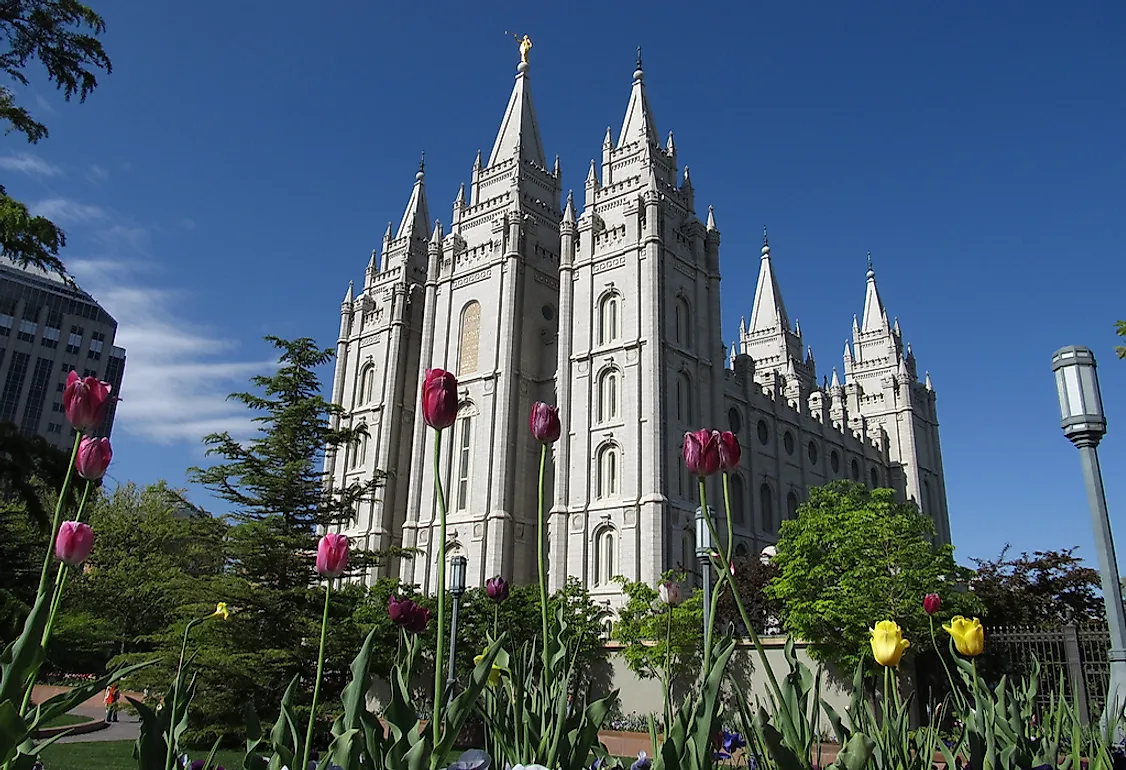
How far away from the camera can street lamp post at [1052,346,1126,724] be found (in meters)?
5.16

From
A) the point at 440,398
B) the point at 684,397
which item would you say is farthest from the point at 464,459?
the point at 440,398

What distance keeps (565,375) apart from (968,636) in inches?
1163

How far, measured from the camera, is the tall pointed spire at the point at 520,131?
3976 cm

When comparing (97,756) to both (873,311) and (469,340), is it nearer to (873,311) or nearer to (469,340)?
(469,340)

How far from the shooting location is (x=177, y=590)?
1566 cm

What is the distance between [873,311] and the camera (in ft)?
190

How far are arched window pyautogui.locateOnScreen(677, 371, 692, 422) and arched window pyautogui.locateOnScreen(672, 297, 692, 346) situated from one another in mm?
1647

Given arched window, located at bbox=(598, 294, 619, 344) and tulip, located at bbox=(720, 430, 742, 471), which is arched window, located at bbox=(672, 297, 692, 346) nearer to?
arched window, located at bbox=(598, 294, 619, 344)

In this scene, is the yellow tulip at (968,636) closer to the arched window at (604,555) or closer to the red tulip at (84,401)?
the red tulip at (84,401)

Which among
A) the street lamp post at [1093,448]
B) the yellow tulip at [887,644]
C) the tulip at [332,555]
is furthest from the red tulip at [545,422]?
the street lamp post at [1093,448]

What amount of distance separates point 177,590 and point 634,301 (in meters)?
21.1

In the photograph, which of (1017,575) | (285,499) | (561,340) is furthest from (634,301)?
(285,499)

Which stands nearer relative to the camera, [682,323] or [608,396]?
[608,396]

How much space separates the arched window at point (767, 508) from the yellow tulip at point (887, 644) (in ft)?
118
